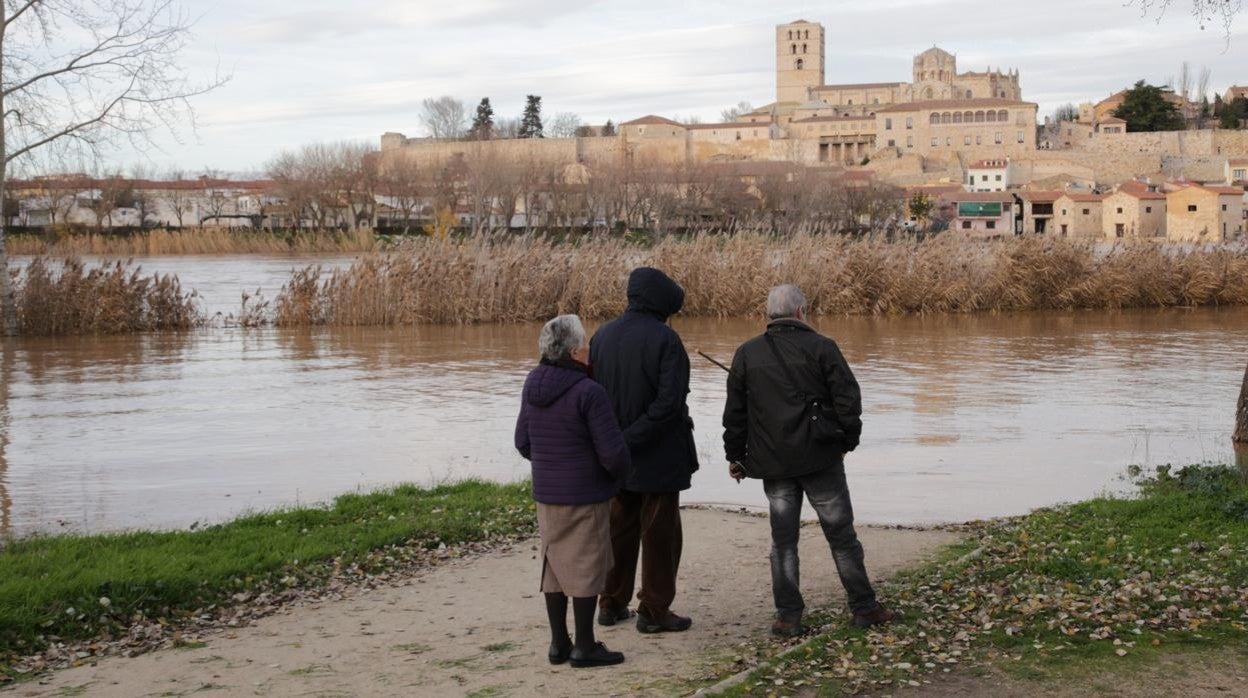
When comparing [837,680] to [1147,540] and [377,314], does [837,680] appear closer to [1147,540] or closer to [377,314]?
[1147,540]

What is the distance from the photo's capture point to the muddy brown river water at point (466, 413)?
11.3m

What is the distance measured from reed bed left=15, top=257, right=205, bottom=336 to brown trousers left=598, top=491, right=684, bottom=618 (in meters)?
21.7

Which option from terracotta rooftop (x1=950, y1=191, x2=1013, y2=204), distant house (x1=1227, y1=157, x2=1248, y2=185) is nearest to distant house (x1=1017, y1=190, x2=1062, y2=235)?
terracotta rooftop (x1=950, y1=191, x2=1013, y2=204)

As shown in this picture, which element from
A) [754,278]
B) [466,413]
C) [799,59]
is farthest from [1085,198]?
[466,413]

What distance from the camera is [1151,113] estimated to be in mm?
150875

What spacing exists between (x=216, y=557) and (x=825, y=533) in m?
3.88

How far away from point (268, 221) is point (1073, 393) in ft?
280

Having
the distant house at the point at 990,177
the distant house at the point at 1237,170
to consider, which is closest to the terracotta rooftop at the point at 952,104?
the distant house at the point at 990,177

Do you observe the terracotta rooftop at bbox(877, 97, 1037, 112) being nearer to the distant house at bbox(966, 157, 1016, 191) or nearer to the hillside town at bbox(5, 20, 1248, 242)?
the hillside town at bbox(5, 20, 1248, 242)

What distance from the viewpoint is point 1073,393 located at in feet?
56.9

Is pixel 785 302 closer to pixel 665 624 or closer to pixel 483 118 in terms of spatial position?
pixel 665 624

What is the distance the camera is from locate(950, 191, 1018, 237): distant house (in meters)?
110

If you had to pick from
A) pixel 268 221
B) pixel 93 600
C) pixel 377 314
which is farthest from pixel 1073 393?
pixel 268 221

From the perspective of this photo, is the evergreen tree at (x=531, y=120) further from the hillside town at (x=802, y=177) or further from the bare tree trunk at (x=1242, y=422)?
the bare tree trunk at (x=1242, y=422)
